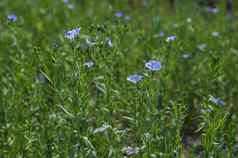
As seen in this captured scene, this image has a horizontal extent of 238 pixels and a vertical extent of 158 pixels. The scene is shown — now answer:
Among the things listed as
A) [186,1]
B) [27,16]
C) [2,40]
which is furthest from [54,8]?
[186,1]

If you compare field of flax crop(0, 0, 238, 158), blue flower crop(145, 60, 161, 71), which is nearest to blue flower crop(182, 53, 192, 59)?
field of flax crop(0, 0, 238, 158)

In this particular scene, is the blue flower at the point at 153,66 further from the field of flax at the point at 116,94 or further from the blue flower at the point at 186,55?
the blue flower at the point at 186,55

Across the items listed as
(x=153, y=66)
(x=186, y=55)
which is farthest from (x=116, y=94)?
(x=186, y=55)

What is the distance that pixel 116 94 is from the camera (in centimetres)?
282

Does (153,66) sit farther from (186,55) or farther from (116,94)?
(186,55)

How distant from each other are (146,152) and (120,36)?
46.2 inches

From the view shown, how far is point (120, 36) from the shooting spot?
3367 mm

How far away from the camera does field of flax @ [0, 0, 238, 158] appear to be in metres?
2.54

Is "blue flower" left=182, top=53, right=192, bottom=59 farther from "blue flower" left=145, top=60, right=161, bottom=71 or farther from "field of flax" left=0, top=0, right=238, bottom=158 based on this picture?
"blue flower" left=145, top=60, right=161, bottom=71

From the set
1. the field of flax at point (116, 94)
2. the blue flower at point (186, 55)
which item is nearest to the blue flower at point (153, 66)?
the field of flax at point (116, 94)

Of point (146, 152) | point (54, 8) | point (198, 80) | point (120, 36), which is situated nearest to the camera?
point (146, 152)

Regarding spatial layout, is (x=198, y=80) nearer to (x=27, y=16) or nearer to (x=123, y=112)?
(x=123, y=112)

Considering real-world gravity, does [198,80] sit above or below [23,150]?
above

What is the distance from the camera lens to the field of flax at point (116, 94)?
2.54 meters
